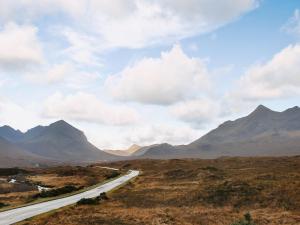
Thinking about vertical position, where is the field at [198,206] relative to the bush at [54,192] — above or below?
below

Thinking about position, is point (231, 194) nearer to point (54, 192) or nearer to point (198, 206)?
point (198, 206)

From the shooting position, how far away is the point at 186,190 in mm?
60469

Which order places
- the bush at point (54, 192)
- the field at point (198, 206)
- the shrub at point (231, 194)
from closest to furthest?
the field at point (198, 206), the shrub at point (231, 194), the bush at point (54, 192)

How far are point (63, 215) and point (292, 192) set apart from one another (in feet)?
89.1

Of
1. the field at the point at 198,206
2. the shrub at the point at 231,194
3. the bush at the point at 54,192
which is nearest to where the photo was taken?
the field at the point at 198,206

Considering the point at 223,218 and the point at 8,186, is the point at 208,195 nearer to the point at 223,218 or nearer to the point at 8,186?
the point at 223,218

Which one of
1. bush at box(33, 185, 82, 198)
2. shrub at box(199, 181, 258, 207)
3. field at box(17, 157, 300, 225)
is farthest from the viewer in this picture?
bush at box(33, 185, 82, 198)

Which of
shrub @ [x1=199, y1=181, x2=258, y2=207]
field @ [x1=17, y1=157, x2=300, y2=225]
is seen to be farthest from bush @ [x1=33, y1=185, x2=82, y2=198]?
shrub @ [x1=199, y1=181, x2=258, y2=207]

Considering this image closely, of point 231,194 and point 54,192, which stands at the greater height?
point 54,192

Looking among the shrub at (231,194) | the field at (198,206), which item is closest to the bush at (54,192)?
the field at (198,206)

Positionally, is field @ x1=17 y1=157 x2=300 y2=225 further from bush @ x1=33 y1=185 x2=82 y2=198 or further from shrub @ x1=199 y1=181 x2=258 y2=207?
bush @ x1=33 y1=185 x2=82 y2=198

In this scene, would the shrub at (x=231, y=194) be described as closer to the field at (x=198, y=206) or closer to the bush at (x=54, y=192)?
the field at (x=198, y=206)

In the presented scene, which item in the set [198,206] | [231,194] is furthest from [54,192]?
[231,194]

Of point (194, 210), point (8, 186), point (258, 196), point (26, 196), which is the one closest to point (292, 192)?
point (258, 196)
